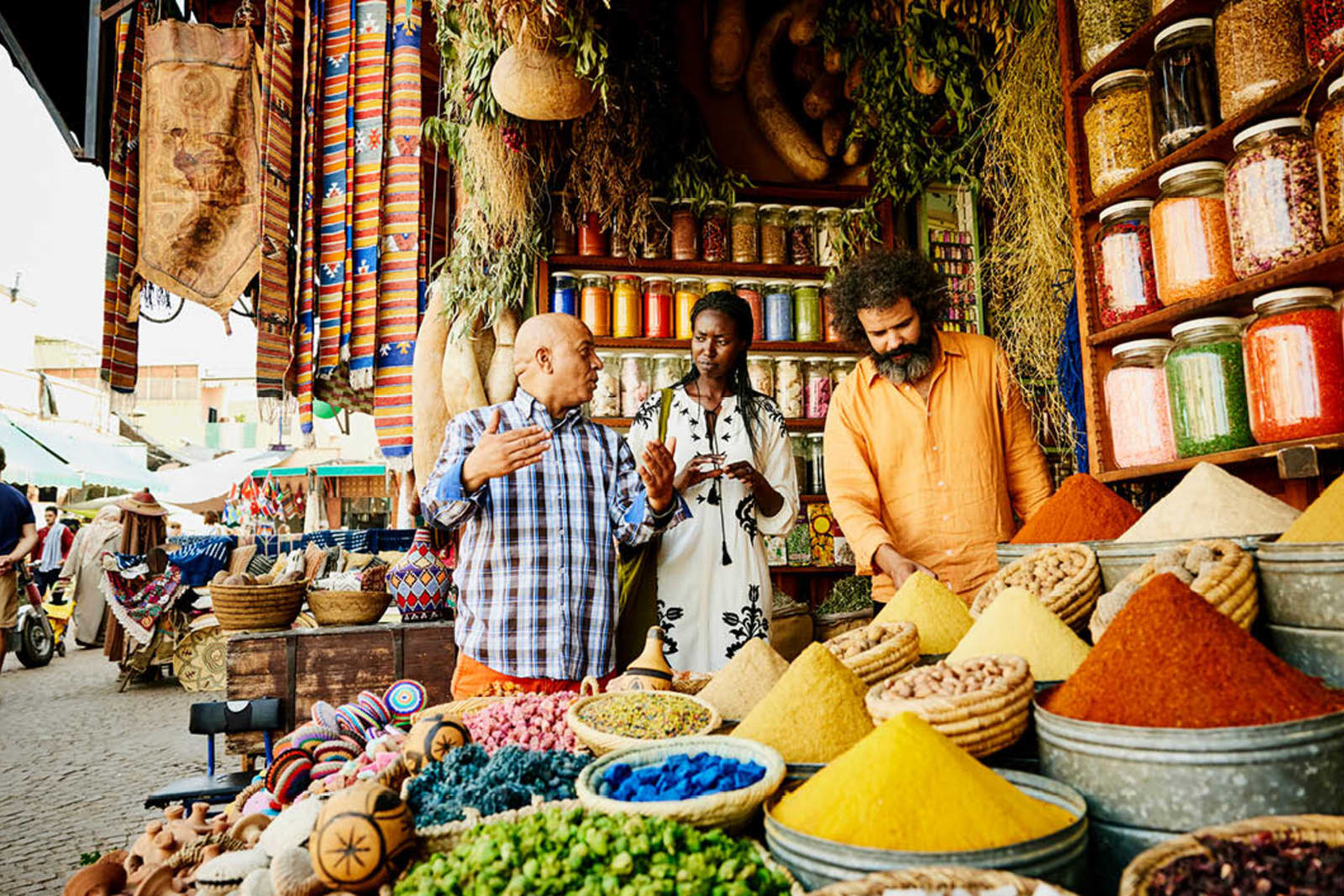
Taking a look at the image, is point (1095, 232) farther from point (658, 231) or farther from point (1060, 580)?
point (658, 231)

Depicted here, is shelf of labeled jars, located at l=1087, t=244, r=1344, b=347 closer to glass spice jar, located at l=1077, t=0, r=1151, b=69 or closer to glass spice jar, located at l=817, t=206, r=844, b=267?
glass spice jar, located at l=1077, t=0, r=1151, b=69

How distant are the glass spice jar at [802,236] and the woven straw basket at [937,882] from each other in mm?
3071

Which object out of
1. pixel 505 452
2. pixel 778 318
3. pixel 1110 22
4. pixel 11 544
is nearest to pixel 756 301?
pixel 778 318

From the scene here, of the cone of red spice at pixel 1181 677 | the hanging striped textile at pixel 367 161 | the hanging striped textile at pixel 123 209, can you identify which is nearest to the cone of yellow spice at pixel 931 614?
the cone of red spice at pixel 1181 677

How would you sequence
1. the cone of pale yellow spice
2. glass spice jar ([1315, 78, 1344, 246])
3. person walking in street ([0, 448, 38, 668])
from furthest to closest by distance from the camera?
person walking in street ([0, 448, 38, 668])
glass spice jar ([1315, 78, 1344, 246])
the cone of pale yellow spice

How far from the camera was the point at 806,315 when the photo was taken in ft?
11.4

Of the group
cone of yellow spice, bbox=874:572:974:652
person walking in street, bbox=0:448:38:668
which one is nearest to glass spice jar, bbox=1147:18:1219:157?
cone of yellow spice, bbox=874:572:974:652

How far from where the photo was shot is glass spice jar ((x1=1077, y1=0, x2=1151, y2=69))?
201 cm

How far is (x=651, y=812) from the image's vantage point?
84cm

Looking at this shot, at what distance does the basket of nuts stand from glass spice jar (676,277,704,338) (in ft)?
7.26

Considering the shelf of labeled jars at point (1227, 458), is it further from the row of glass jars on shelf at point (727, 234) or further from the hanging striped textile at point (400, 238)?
the hanging striped textile at point (400, 238)

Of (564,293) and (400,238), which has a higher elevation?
(400,238)

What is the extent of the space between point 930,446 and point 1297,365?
78 cm

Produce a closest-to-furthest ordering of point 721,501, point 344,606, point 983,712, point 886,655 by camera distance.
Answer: point 983,712 → point 886,655 → point 721,501 → point 344,606
